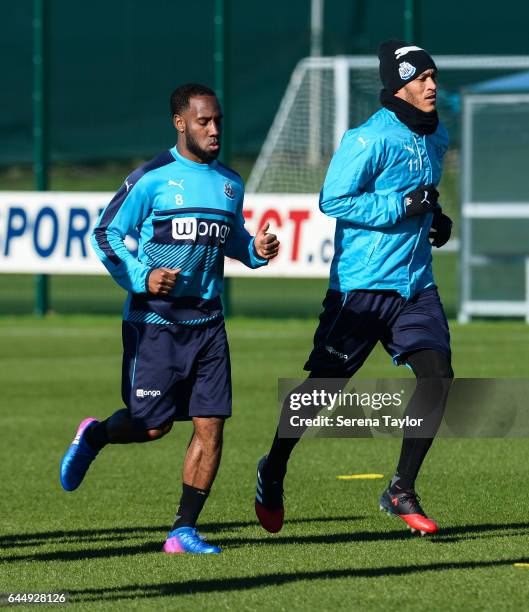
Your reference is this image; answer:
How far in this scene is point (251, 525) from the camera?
8.44m

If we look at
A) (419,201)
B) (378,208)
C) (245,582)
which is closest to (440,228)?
(419,201)

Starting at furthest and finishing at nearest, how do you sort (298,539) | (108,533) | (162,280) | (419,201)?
(108,533)
(419,201)
(298,539)
(162,280)

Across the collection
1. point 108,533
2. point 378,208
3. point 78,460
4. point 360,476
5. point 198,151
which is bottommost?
point 360,476

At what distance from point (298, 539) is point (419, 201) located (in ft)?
5.41

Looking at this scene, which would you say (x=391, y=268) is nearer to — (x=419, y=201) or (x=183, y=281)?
(x=419, y=201)

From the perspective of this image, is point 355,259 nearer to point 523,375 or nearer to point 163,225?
point 163,225

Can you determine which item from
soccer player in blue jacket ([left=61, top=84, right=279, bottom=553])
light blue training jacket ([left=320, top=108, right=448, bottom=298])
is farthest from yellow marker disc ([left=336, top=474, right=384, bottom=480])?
soccer player in blue jacket ([left=61, top=84, right=279, bottom=553])

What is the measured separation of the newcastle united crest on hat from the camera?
827 cm

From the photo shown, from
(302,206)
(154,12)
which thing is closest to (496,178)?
(302,206)

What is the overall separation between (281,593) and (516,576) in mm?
963

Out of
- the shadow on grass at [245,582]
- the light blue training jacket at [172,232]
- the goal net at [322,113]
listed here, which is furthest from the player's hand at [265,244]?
the goal net at [322,113]

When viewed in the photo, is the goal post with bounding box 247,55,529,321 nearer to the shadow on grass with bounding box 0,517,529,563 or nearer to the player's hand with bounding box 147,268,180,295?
the shadow on grass with bounding box 0,517,529,563

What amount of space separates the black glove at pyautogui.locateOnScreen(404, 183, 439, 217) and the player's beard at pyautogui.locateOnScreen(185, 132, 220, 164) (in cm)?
94

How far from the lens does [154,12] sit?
42312 mm
